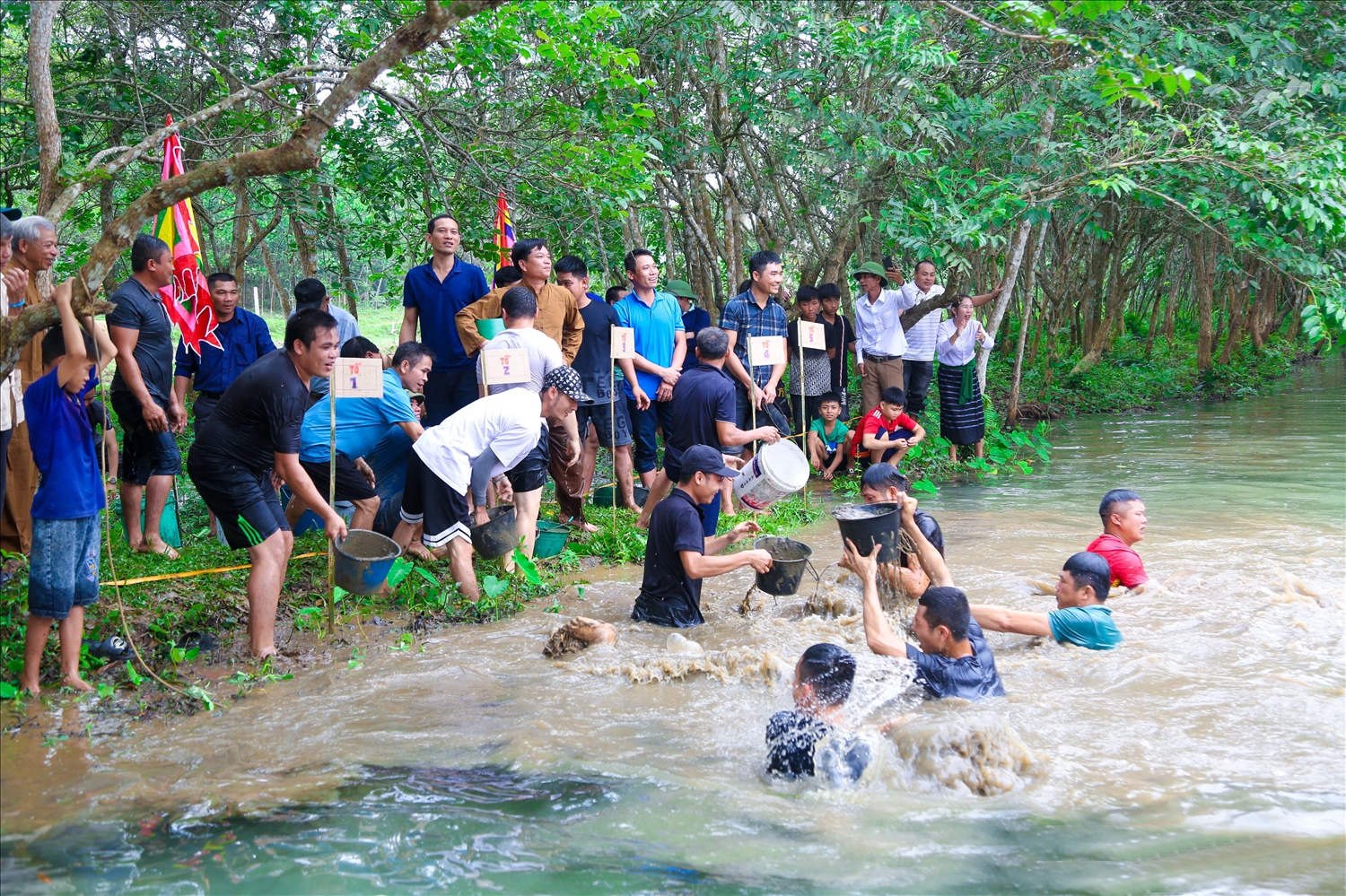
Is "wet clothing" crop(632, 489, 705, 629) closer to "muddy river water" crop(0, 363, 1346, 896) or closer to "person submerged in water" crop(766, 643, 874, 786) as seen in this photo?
"muddy river water" crop(0, 363, 1346, 896)

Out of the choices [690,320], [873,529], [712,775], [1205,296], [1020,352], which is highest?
[1205,296]

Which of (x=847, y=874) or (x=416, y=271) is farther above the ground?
(x=416, y=271)

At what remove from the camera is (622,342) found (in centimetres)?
805

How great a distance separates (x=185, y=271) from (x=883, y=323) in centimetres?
647

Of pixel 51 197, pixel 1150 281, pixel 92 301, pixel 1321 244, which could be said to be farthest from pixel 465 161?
pixel 1150 281

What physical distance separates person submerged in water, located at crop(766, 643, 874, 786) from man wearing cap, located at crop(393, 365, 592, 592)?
2.49 meters

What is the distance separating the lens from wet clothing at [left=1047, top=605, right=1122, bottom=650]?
5293 mm

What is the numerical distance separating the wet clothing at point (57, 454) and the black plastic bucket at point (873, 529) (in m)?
3.49

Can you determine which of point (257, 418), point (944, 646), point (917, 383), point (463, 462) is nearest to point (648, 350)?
point (463, 462)

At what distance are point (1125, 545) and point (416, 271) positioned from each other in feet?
17.0

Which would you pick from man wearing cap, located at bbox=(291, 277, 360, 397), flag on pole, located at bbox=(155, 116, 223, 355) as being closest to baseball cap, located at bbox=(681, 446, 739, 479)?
man wearing cap, located at bbox=(291, 277, 360, 397)

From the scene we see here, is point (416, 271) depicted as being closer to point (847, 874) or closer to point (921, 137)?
point (847, 874)

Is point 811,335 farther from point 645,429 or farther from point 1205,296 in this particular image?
point 1205,296

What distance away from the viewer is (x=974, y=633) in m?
4.77
